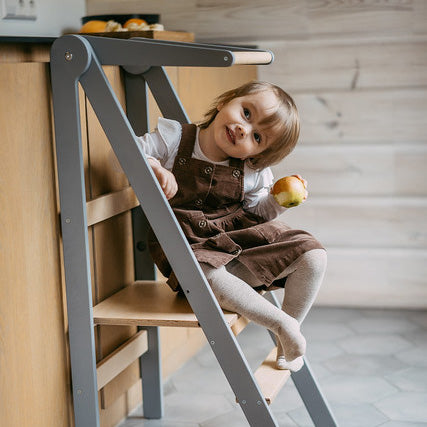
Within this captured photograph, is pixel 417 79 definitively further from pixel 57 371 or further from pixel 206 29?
pixel 57 371

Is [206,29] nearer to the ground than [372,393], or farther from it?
farther from it

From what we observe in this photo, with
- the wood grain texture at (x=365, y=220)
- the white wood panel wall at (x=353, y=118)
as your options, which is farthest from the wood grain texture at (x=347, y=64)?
the wood grain texture at (x=365, y=220)

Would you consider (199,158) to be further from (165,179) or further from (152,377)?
(152,377)

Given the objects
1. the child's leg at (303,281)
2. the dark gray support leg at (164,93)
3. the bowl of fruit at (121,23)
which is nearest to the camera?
the child's leg at (303,281)

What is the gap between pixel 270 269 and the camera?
1.72m

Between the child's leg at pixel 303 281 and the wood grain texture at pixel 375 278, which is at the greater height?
the child's leg at pixel 303 281

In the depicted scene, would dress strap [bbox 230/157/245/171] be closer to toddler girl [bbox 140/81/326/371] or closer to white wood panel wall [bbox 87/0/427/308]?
toddler girl [bbox 140/81/326/371]

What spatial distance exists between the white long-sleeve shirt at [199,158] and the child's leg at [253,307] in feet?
0.83

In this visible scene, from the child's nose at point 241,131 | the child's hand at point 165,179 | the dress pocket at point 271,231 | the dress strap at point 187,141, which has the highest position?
the child's nose at point 241,131

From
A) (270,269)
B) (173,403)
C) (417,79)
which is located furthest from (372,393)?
(417,79)

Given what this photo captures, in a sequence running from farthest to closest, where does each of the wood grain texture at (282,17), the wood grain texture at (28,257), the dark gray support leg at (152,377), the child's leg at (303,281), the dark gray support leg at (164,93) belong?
1. the wood grain texture at (282,17)
2. the dark gray support leg at (152,377)
3. the dark gray support leg at (164,93)
4. the child's leg at (303,281)
5. the wood grain texture at (28,257)

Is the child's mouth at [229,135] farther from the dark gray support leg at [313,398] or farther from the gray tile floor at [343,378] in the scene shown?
the gray tile floor at [343,378]

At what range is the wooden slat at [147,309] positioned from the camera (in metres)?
1.60

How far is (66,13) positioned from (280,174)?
3.58 feet
